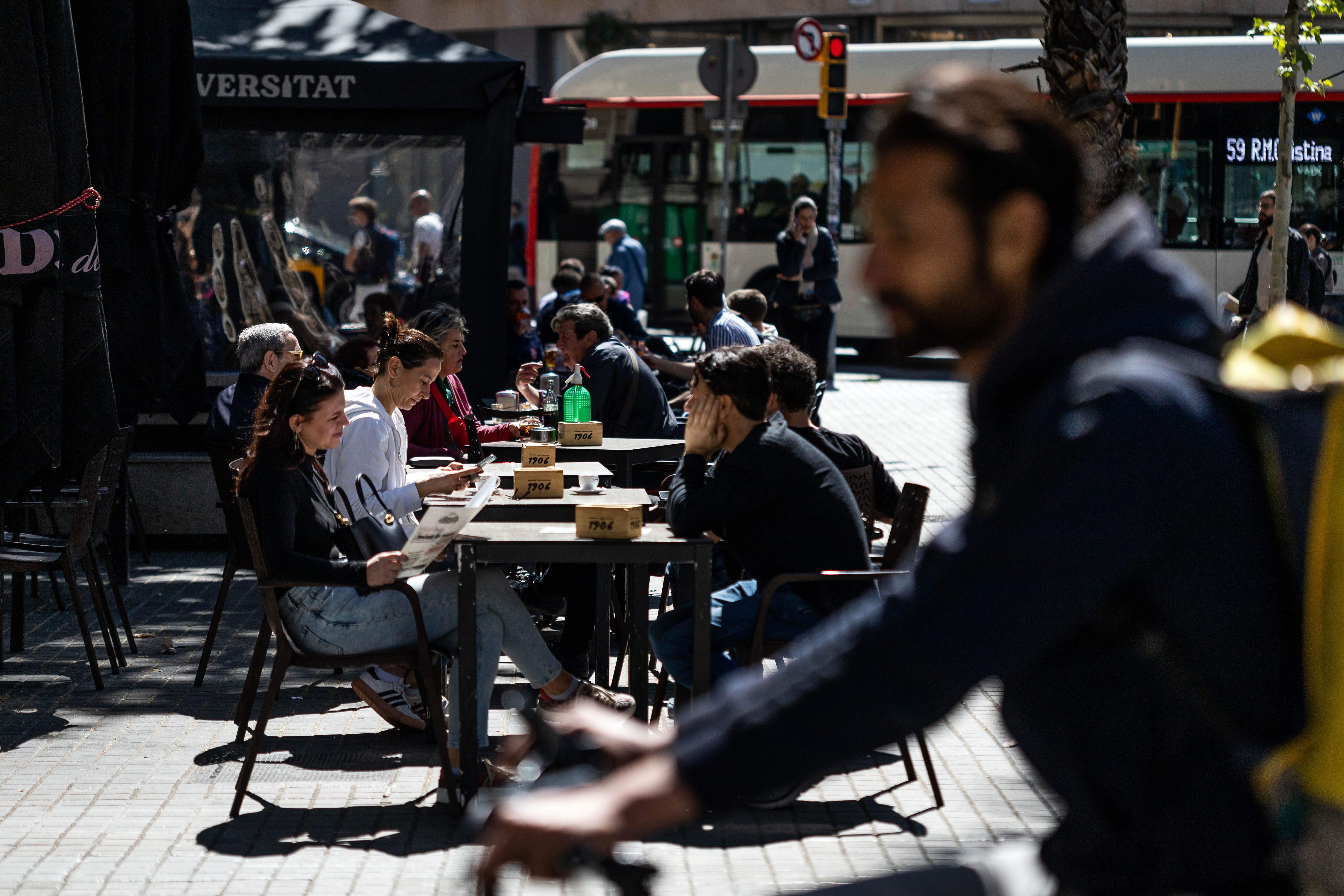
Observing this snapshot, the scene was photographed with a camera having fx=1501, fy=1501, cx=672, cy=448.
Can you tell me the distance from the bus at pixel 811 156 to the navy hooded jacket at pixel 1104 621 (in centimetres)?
1271

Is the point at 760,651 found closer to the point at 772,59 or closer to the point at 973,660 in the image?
the point at 973,660

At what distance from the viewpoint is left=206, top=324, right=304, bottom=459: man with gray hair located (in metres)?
6.16

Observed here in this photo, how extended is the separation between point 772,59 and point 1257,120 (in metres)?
5.48

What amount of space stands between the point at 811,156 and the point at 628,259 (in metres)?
2.97

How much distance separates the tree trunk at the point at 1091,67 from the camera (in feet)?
22.1

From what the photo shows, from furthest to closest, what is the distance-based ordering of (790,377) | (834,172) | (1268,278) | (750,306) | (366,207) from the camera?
(834,172)
(1268,278)
(366,207)
(750,306)
(790,377)

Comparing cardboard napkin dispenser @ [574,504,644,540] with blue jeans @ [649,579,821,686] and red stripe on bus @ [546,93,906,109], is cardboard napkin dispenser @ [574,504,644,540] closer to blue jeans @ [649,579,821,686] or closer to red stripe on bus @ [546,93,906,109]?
blue jeans @ [649,579,821,686]

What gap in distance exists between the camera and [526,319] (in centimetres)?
1178

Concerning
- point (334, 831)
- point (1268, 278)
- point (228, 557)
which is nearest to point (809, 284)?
point (1268, 278)

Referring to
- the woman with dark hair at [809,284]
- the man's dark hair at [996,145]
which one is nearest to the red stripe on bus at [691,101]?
A: the woman with dark hair at [809,284]

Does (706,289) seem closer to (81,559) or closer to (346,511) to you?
(81,559)

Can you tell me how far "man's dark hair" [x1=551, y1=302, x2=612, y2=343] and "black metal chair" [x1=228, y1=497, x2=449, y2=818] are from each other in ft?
11.9

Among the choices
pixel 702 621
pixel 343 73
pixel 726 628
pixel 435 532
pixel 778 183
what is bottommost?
pixel 726 628

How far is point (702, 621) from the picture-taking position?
14.6ft
